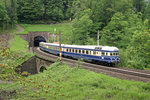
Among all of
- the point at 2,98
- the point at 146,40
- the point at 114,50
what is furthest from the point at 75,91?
the point at 146,40

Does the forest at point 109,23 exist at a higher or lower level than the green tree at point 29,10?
lower

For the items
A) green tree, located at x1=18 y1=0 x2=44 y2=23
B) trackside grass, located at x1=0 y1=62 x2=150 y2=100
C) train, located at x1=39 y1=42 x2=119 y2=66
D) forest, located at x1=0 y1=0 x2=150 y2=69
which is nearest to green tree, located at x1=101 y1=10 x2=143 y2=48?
forest, located at x1=0 y1=0 x2=150 y2=69

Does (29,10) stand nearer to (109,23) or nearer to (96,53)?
(109,23)

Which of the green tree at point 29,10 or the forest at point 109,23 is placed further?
the green tree at point 29,10

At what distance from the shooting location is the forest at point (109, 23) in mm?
26922

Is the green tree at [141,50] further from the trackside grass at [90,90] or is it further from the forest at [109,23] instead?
the trackside grass at [90,90]

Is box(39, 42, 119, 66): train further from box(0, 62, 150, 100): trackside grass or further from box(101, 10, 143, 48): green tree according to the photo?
box(101, 10, 143, 48): green tree

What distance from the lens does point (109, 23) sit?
42.0m

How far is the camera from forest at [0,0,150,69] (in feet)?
88.3

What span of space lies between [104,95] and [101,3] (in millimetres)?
44102

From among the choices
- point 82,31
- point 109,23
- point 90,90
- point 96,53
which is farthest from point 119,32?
point 90,90

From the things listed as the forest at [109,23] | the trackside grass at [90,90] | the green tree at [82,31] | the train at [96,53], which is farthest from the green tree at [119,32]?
the trackside grass at [90,90]

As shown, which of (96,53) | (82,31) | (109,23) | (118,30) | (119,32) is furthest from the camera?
(82,31)

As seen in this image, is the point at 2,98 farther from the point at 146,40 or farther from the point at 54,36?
the point at 54,36
